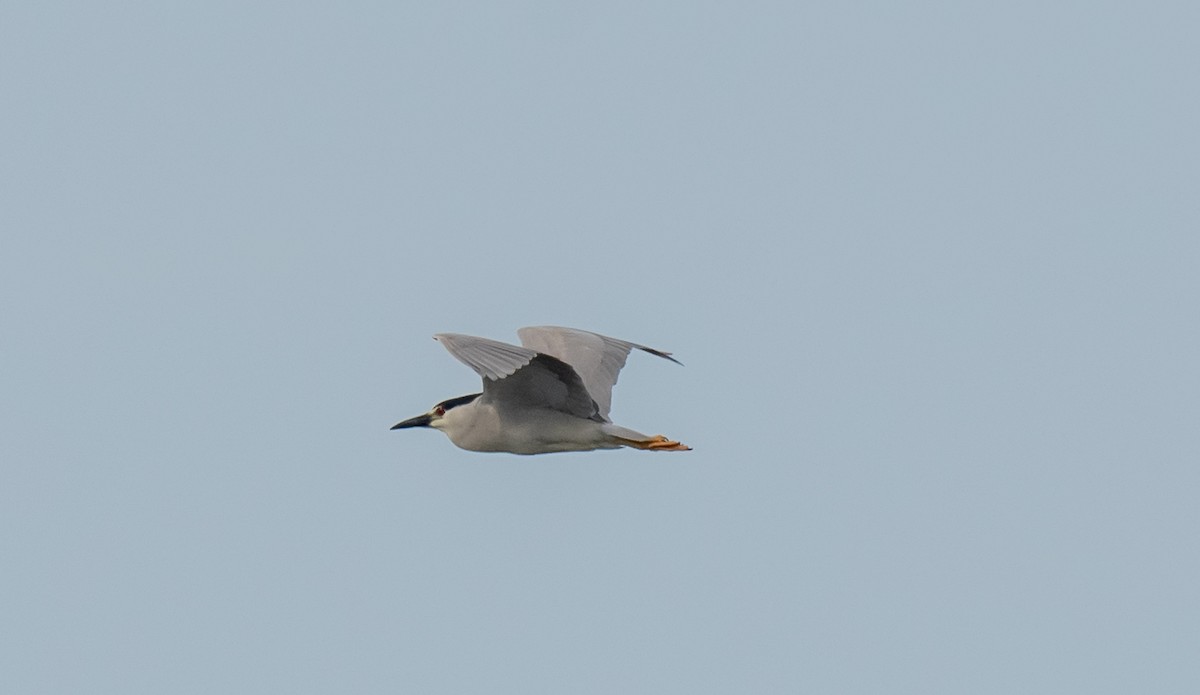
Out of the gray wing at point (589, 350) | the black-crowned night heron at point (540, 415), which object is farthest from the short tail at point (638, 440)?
the gray wing at point (589, 350)

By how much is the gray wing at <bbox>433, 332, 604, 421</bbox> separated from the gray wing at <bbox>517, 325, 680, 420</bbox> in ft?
4.16

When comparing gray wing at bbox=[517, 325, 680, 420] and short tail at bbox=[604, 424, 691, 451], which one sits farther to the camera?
gray wing at bbox=[517, 325, 680, 420]

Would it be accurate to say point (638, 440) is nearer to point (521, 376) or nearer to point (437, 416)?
point (521, 376)

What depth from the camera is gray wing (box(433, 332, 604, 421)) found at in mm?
13312

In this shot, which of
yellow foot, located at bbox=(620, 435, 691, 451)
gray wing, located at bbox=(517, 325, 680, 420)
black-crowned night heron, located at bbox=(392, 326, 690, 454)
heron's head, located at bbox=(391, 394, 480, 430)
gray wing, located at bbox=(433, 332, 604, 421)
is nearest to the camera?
gray wing, located at bbox=(433, 332, 604, 421)

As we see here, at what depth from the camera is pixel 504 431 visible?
51.3 feet

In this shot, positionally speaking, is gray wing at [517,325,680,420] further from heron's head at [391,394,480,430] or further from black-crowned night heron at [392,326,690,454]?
heron's head at [391,394,480,430]

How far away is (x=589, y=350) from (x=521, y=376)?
2.29m

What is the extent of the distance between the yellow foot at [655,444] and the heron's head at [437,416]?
1.51 meters

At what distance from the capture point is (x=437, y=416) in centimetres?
1653

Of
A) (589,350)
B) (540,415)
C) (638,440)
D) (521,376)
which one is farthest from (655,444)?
(589,350)

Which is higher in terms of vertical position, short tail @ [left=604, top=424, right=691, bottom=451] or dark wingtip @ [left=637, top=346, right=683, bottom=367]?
dark wingtip @ [left=637, top=346, right=683, bottom=367]

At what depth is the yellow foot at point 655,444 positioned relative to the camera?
612 inches

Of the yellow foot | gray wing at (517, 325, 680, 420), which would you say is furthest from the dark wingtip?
the yellow foot
